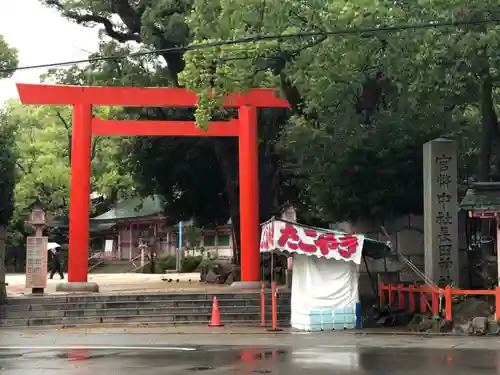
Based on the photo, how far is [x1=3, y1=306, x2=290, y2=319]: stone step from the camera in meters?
19.2

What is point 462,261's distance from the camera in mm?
19859

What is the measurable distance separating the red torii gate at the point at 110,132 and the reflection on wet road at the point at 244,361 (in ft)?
31.5

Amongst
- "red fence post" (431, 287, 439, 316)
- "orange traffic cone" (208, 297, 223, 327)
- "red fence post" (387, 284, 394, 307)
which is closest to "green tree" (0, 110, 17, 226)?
"orange traffic cone" (208, 297, 223, 327)

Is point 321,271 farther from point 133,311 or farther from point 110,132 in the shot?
point 110,132

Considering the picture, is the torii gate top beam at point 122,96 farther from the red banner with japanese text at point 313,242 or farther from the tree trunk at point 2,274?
the red banner with japanese text at point 313,242

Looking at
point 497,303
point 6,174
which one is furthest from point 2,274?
Answer: point 497,303

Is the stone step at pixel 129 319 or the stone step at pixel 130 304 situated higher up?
the stone step at pixel 130 304

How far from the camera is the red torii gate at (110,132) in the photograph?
73.9ft

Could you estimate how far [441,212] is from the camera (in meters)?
17.5

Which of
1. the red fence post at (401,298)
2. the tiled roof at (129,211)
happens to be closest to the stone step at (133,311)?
the red fence post at (401,298)

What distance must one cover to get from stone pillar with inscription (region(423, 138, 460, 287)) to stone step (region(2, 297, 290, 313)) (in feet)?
15.7

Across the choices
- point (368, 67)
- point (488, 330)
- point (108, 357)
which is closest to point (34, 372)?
point (108, 357)

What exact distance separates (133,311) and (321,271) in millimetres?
6045

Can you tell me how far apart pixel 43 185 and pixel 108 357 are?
40.6 metres
